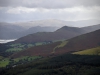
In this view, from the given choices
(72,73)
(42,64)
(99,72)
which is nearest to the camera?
(99,72)

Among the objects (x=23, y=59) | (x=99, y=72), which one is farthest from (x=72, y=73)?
(x=23, y=59)

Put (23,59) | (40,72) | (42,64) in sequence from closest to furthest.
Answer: (40,72) → (42,64) → (23,59)

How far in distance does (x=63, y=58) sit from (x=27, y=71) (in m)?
31.8

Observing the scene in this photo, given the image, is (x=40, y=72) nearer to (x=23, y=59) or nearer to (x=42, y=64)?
(x=42, y=64)

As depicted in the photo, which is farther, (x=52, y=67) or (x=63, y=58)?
(x=63, y=58)

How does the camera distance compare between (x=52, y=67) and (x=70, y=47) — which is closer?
(x=52, y=67)

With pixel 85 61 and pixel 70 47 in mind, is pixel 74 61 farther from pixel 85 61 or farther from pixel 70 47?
pixel 70 47

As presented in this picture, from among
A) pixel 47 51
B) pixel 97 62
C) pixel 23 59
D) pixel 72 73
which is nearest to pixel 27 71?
pixel 72 73

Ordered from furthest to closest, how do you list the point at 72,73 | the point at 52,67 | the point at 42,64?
the point at 42,64 < the point at 52,67 < the point at 72,73

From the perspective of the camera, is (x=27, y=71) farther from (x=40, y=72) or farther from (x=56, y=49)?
(x=56, y=49)

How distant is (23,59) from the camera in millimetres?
178125

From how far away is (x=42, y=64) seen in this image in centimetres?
13325

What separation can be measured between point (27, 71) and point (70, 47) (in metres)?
83.0

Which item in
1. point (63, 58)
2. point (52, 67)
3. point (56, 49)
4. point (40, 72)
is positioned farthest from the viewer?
point (56, 49)
